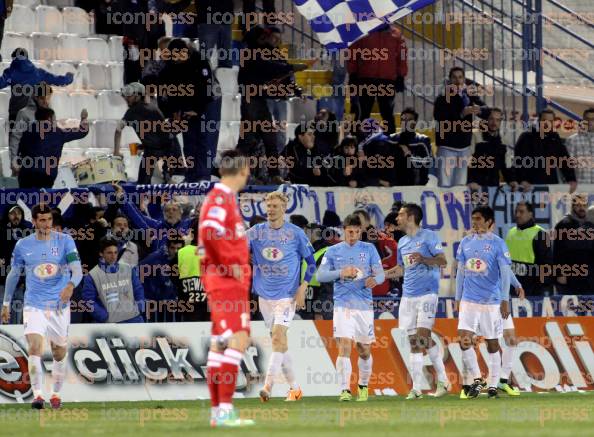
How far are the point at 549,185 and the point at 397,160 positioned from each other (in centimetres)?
234

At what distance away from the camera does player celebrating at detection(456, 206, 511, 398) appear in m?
19.4

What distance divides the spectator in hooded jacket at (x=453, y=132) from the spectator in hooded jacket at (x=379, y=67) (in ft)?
2.99

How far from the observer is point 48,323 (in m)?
18.3

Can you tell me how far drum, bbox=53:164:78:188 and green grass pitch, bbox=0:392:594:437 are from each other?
3583 millimetres

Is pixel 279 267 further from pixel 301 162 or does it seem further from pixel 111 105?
pixel 111 105

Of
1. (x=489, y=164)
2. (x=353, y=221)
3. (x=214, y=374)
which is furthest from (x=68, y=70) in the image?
(x=214, y=374)

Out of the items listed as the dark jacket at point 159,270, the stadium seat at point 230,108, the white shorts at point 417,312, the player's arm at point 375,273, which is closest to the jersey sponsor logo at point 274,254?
the player's arm at point 375,273

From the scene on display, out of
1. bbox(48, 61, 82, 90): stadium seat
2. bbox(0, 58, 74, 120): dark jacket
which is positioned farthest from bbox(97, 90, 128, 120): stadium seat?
bbox(0, 58, 74, 120): dark jacket

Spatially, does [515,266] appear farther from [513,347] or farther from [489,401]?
[489,401]

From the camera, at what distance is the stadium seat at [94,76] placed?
25359mm

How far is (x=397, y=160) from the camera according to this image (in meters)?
22.9

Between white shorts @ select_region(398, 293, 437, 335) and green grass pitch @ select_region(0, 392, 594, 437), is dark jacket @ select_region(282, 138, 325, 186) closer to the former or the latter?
white shorts @ select_region(398, 293, 437, 335)

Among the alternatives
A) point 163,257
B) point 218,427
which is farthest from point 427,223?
point 218,427

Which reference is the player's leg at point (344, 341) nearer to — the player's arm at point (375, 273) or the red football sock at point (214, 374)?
the player's arm at point (375, 273)
